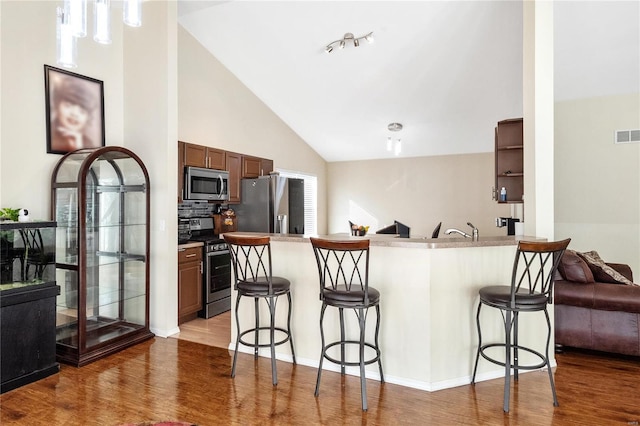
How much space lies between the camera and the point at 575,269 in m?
3.20

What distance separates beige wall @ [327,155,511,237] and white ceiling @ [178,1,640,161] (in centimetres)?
76

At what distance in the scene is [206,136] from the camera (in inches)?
201

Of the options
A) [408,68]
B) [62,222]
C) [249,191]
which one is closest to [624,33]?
[408,68]

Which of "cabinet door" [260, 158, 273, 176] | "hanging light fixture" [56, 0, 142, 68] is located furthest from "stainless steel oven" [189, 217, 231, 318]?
"hanging light fixture" [56, 0, 142, 68]

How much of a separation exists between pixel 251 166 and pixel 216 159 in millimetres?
778

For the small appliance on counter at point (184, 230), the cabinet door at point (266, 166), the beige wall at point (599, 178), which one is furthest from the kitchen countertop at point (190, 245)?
the beige wall at point (599, 178)

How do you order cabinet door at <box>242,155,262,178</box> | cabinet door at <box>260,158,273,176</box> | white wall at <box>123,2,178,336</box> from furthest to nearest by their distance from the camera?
cabinet door at <box>260,158,273,176</box> → cabinet door at <box>242,155,262,178</box> → white wall at <box>123,2,178,336</box>

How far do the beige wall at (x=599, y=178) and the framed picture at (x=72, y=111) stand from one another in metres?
6.08

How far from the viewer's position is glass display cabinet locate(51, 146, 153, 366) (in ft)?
10.4

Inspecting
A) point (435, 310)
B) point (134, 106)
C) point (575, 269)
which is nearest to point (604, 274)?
point (575, 269)

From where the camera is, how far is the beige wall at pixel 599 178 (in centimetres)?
516

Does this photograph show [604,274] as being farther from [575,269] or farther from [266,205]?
[266,205]

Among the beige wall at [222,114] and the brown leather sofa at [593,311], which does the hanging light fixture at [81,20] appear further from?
the brown leather sofa at [593,311]

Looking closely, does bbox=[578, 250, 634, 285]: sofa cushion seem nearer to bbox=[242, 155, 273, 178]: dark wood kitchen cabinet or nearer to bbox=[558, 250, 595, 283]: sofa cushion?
bbox=[558, 250, 595, 283]: sofa cushion
